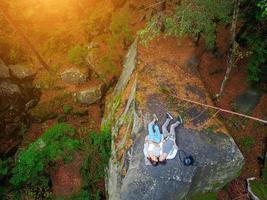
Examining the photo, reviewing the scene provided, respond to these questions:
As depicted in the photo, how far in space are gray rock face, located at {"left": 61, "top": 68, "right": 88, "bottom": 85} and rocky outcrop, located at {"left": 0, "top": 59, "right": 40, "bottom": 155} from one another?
1708mm

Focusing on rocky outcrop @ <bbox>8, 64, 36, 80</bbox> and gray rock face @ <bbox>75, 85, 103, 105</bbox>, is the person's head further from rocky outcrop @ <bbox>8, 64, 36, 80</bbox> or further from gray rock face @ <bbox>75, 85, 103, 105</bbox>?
rocky outcrop @ <bbox>8, 64, 36, 80</bbox>

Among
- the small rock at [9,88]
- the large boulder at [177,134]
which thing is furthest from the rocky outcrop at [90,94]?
the small rock at [9,88]

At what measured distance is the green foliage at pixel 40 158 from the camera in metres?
12.6

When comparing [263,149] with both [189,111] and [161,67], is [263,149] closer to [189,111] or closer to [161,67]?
[189,111]

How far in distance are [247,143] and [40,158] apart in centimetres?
866

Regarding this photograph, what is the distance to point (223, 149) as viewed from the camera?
10.4 metres

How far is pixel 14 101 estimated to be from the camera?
15.0 metres

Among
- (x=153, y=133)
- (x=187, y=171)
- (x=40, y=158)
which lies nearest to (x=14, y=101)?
(x=40, y=158)

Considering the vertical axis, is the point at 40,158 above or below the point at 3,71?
below

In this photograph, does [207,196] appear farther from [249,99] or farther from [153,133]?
[249,99]

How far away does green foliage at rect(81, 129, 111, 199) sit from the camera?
42.1ft

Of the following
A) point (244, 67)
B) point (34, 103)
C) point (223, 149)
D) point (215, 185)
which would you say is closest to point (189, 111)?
point (223, 149)

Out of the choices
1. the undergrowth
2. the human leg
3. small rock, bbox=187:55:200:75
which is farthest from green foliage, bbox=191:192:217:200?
the undergrowth

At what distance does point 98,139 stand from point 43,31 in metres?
7.39
